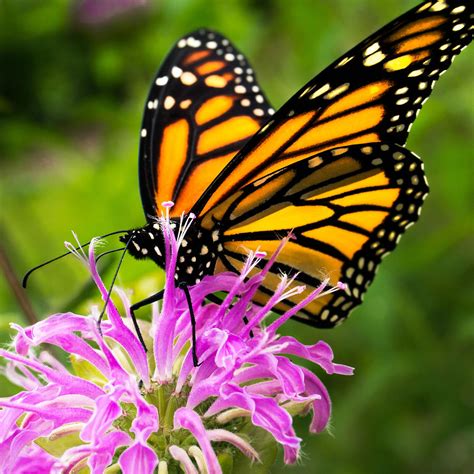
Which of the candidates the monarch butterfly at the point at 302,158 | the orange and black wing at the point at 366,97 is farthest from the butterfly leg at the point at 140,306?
the orange and black wing at the point at 366,97

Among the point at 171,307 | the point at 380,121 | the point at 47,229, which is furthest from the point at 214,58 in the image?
the point at 47,229

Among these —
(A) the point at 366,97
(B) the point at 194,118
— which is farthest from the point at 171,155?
(A) the point at 366,97

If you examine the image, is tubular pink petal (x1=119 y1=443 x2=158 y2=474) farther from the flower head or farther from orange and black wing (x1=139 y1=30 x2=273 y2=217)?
orange and black wing (x1=139 y1=30 x2=273 y2=217)

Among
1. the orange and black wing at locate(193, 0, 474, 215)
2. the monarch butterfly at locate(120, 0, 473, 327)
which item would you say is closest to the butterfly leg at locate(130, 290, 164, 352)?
the monarch butterfly at locate(120, 0, 473, 327)

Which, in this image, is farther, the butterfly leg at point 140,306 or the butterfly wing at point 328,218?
the butterfly wing at point 328,218

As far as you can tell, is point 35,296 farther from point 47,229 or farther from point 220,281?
point 47,229

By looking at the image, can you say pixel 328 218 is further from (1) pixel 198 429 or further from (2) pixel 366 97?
(1) pixel 198 429

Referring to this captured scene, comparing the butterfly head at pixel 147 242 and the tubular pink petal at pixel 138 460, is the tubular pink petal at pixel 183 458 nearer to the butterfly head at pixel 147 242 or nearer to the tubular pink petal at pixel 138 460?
the tubular pink petal at pixel 138 460
